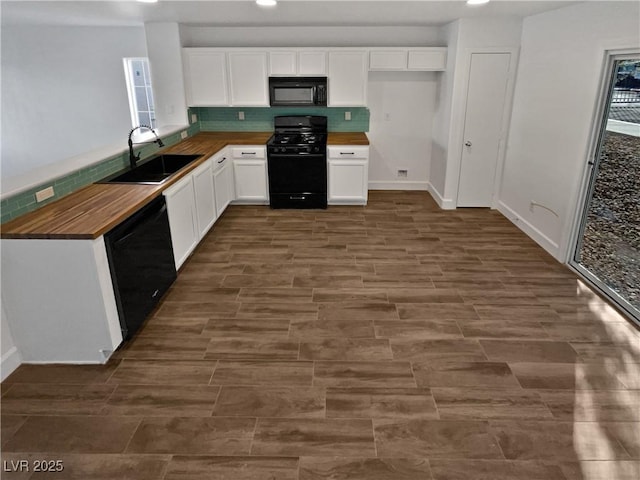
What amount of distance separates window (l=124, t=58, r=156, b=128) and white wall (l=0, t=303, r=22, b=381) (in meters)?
4.94

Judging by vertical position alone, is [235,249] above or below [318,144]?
below

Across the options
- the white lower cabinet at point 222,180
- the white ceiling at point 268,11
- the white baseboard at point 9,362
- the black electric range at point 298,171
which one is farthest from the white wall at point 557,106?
the white baseboard at point 9,362

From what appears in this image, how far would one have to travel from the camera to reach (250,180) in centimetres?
554

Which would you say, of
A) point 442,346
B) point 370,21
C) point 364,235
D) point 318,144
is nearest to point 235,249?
point 364,235

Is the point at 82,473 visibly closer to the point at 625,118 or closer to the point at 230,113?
the point at 625,118

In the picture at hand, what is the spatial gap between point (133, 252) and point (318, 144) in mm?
3129

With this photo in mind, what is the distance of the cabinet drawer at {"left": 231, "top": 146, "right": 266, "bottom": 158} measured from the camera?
17.7 feet

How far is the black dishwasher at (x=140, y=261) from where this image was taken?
2.61 m

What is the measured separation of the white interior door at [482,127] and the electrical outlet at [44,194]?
450cm

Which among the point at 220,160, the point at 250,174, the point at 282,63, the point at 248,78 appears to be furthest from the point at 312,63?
the point at 220,160

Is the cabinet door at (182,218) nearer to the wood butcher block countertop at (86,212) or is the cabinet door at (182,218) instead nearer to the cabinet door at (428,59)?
the wood butcher block countertop at (86,212)

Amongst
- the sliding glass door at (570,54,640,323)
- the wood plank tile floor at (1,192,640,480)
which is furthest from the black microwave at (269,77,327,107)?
the sliding glass door at (570,54,640,323)

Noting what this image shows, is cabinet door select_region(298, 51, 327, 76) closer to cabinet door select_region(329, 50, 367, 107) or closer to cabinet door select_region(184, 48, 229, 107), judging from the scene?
cabinet door select_region(329, 50, 367, 107)

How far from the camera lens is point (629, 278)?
3.54 meters
